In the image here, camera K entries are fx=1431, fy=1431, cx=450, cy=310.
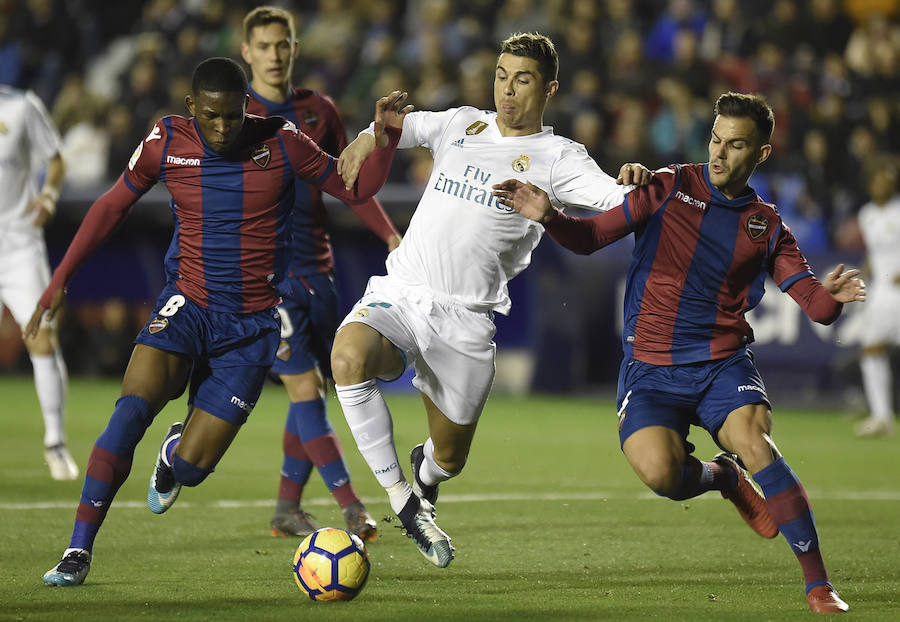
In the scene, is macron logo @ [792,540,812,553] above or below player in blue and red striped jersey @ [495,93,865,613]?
below

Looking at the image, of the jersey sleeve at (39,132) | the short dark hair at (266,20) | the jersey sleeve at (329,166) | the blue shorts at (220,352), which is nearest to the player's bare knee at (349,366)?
the blue shorts at (220,352)

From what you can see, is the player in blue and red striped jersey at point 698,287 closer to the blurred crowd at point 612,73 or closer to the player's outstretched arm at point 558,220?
the player's outstretched arm at point 558,220

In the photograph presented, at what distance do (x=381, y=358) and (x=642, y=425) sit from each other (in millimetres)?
1165

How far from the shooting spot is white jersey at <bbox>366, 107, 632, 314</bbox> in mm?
6539

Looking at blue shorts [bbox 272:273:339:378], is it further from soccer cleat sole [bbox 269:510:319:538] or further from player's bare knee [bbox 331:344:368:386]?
player's bare knee [bbox 331:344:368:386]

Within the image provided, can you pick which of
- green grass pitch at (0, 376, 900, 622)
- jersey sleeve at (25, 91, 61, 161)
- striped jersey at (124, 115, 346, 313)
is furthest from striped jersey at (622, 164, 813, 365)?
jersey sleeve at (25, 91, 61, 161)

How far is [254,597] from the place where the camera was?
570cm

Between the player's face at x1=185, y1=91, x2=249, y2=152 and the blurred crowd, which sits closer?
the player's face at x1=185, y1=91, x2=249, y2=152

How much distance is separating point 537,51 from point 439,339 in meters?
1.39

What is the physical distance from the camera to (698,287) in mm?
6230

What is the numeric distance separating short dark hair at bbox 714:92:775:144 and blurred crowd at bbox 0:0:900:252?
8796 millimetres

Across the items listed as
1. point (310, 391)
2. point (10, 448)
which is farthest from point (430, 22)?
point (310, 391)

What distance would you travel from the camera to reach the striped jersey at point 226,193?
640 centimetres

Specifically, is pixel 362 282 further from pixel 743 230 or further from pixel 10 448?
pixel 743 230
